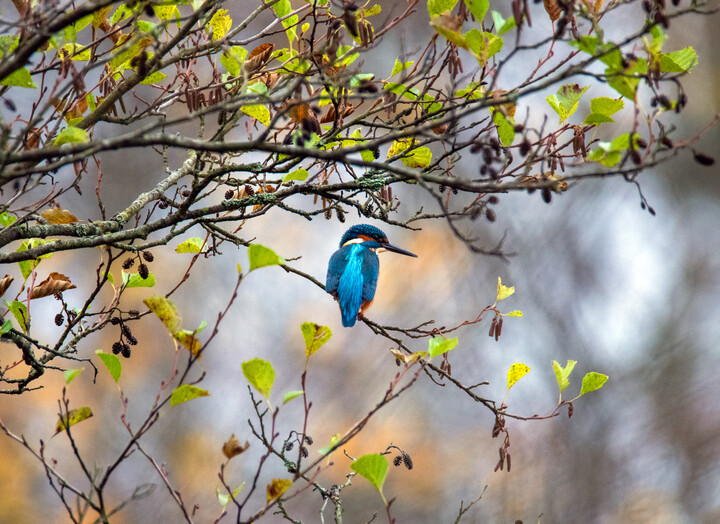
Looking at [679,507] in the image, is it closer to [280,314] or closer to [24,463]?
[280,314]

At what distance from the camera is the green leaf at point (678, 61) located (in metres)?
1.28

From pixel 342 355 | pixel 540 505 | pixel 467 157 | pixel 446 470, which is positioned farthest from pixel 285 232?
pixel 540 505

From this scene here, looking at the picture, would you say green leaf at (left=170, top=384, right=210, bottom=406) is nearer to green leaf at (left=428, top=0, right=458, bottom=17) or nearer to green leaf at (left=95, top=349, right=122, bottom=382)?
green leaf at (left=95, top=349, right=122, bottom=382)

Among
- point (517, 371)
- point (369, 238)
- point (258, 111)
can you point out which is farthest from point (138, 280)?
point (369, 238)

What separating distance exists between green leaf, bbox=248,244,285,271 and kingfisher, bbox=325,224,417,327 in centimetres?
163

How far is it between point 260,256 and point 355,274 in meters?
1.82

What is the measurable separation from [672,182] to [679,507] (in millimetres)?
2541

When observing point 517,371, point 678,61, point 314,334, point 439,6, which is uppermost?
point 439,6

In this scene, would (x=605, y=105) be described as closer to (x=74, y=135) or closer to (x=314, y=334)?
(x=314, y=334)

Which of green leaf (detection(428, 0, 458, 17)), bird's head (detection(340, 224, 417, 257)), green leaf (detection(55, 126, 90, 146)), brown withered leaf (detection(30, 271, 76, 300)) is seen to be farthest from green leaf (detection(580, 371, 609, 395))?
bird's head (detection(340, 224, 417, 257))

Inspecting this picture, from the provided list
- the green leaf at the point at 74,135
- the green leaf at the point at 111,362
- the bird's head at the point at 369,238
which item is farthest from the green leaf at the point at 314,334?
the bird's head at the point at 369,238

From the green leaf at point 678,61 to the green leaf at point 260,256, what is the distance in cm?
83

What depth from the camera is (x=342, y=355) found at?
194 inches

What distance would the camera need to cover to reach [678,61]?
52.7 inches
